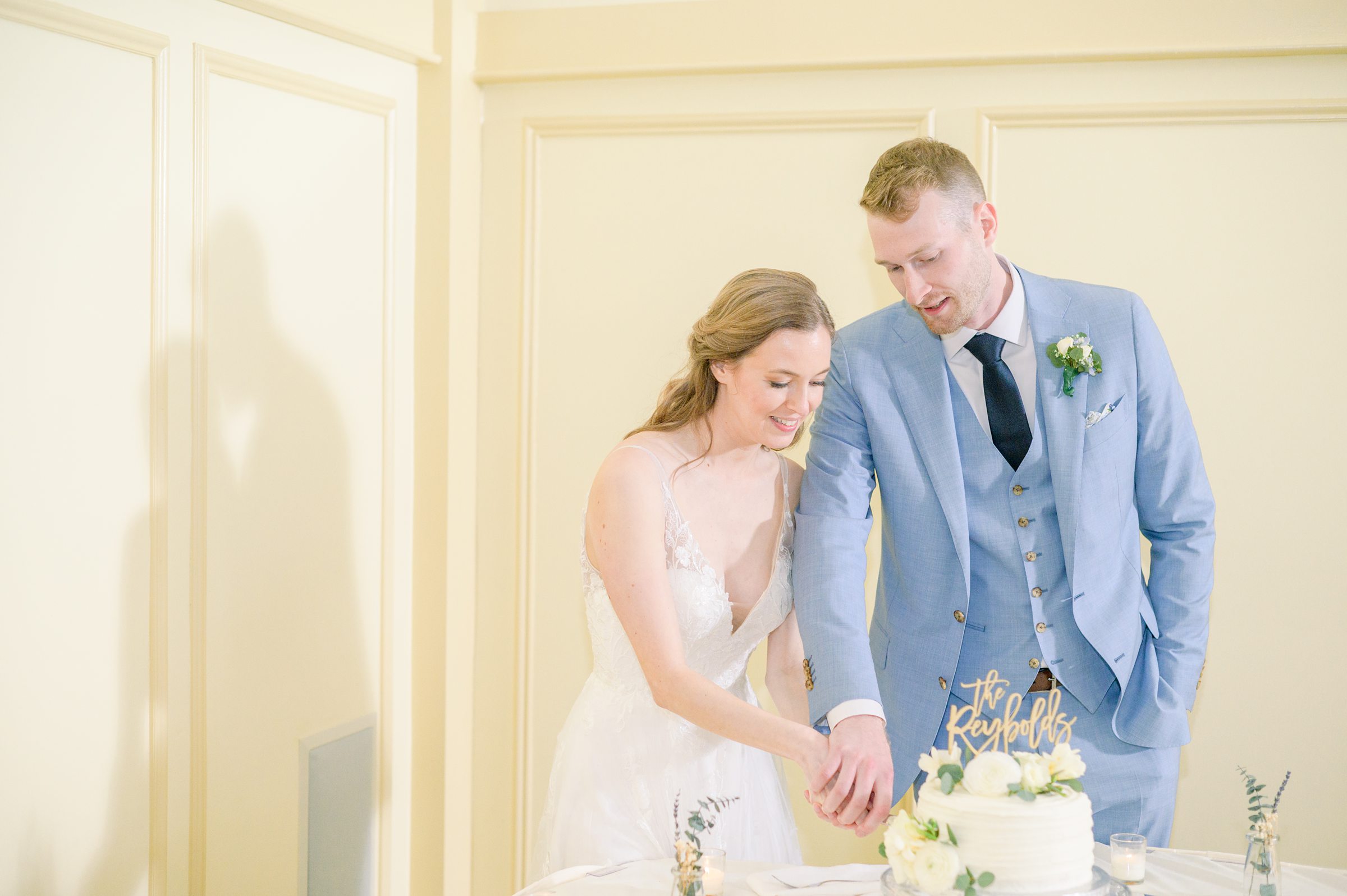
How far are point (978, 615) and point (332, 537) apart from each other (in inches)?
74.9

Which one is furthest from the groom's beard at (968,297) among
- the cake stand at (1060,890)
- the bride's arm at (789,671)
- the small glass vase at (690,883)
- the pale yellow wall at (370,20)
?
the pale yellow wall at (370,20)

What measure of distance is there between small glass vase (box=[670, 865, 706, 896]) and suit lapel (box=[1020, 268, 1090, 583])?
3.74 ft

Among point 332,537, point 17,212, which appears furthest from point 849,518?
point 17,212

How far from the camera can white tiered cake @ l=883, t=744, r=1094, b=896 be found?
55.2 inches

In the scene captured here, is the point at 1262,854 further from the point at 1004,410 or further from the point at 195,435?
the point at 195,435

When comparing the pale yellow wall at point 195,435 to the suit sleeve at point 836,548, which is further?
the pale yellow wall at point 195,435

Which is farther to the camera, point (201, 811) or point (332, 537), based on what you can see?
point (332, 537)

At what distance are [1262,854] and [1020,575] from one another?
2.69ft

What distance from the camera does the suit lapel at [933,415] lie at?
2285mm

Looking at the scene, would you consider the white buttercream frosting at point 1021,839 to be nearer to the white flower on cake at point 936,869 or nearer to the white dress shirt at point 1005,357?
the white flower on cake at point 936,869

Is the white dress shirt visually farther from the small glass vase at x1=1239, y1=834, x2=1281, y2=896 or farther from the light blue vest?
the small glass vase at x1=1239, y1=834, x2=1281, y2=896

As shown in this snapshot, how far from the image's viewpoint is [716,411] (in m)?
2.54

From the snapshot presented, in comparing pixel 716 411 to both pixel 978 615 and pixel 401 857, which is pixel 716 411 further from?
pixel 401 857

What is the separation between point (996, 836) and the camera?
1414 millimetres
